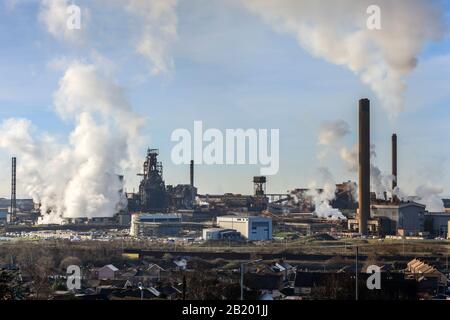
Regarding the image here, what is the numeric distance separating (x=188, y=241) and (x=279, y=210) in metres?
15.9

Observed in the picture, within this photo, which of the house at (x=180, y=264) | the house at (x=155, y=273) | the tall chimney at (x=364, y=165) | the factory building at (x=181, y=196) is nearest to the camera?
the house at (x=155, y=273)

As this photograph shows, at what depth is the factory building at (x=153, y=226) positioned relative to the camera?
3844 centimetres

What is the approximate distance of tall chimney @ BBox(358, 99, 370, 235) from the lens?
34125 millimetres

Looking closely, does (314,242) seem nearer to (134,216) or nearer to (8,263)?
(134,216)

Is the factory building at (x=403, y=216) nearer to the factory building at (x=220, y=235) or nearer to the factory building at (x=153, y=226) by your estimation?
the factory building at (x=220, y=235)

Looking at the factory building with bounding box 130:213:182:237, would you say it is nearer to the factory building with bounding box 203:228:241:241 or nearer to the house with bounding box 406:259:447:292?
the factory building with bounding box 203:228:241:241

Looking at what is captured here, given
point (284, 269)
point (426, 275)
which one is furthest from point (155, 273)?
point (426, 275)

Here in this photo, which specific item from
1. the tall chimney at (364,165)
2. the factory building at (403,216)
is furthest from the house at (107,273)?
the factory building at (403,216)

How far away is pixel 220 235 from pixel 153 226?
226 inches

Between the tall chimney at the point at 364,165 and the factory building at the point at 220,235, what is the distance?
22.5 feet

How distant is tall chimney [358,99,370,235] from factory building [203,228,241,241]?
6.86 metres

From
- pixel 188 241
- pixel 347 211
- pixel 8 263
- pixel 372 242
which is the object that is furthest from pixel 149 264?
pixel 347 211

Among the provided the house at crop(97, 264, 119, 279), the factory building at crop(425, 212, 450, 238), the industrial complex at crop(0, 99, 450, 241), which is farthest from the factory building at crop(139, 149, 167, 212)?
the house at crop(97, 264, 119, 279)

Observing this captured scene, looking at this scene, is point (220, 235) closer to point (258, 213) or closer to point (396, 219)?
point (396, 219)
